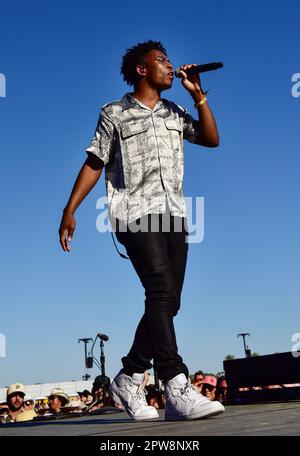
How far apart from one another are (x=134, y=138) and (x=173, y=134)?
0.25 metres

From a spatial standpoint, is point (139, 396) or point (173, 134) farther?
point (173, 134)

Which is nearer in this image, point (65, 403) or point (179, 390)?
point (179, 390)

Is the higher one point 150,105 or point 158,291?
point 150,105

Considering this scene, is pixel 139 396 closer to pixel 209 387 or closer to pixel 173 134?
pixel 173 134

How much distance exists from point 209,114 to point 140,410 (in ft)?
5.89

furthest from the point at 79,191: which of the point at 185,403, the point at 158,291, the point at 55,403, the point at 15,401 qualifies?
the point at 55,403

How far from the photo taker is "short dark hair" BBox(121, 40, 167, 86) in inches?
149

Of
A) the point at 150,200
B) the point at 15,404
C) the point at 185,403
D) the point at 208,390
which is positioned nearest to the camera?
the point at 185,403

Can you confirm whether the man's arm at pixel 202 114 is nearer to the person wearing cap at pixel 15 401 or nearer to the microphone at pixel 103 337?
the person wearing cap at pixel 15 401

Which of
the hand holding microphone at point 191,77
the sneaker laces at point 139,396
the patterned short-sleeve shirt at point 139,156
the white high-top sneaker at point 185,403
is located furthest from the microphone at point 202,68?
the sneaker laces at point 139,396

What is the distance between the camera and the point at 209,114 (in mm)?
3664

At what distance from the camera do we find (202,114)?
143 inches
